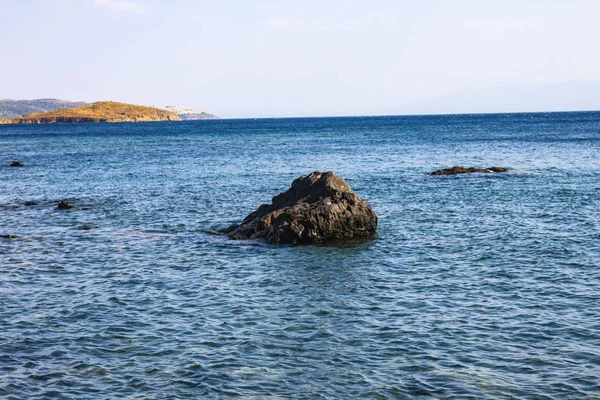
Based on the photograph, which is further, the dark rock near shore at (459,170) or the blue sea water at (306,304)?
the dark rock near shore at (459,170)

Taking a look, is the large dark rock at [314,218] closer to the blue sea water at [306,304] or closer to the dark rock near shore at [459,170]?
the blue sea water at [306,304]

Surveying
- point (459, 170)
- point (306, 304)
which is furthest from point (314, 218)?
point (459, 170)

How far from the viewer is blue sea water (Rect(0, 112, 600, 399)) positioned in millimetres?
13891

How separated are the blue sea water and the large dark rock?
3.00 ft

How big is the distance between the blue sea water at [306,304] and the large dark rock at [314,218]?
3.00 feet

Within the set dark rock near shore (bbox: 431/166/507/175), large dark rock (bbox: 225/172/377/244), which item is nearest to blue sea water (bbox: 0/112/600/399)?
large dark rock (bbox: 225/172/377/244)

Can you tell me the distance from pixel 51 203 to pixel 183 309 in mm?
26831

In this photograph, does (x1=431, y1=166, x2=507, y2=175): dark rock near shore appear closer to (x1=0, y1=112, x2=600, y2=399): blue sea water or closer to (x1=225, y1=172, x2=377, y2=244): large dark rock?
(x1=0, y1=112, x2=600, y2=399): blue sea water

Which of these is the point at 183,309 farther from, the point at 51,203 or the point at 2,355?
the point at 51,203

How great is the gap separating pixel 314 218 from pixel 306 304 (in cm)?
867

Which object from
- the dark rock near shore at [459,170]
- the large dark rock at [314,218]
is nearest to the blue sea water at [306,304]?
the large dark rock at [314,218]

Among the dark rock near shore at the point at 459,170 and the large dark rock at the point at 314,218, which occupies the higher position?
the dark rock near shore at the point at 459,170

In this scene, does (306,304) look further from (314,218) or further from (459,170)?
(459,170)

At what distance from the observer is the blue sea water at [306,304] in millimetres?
13891
